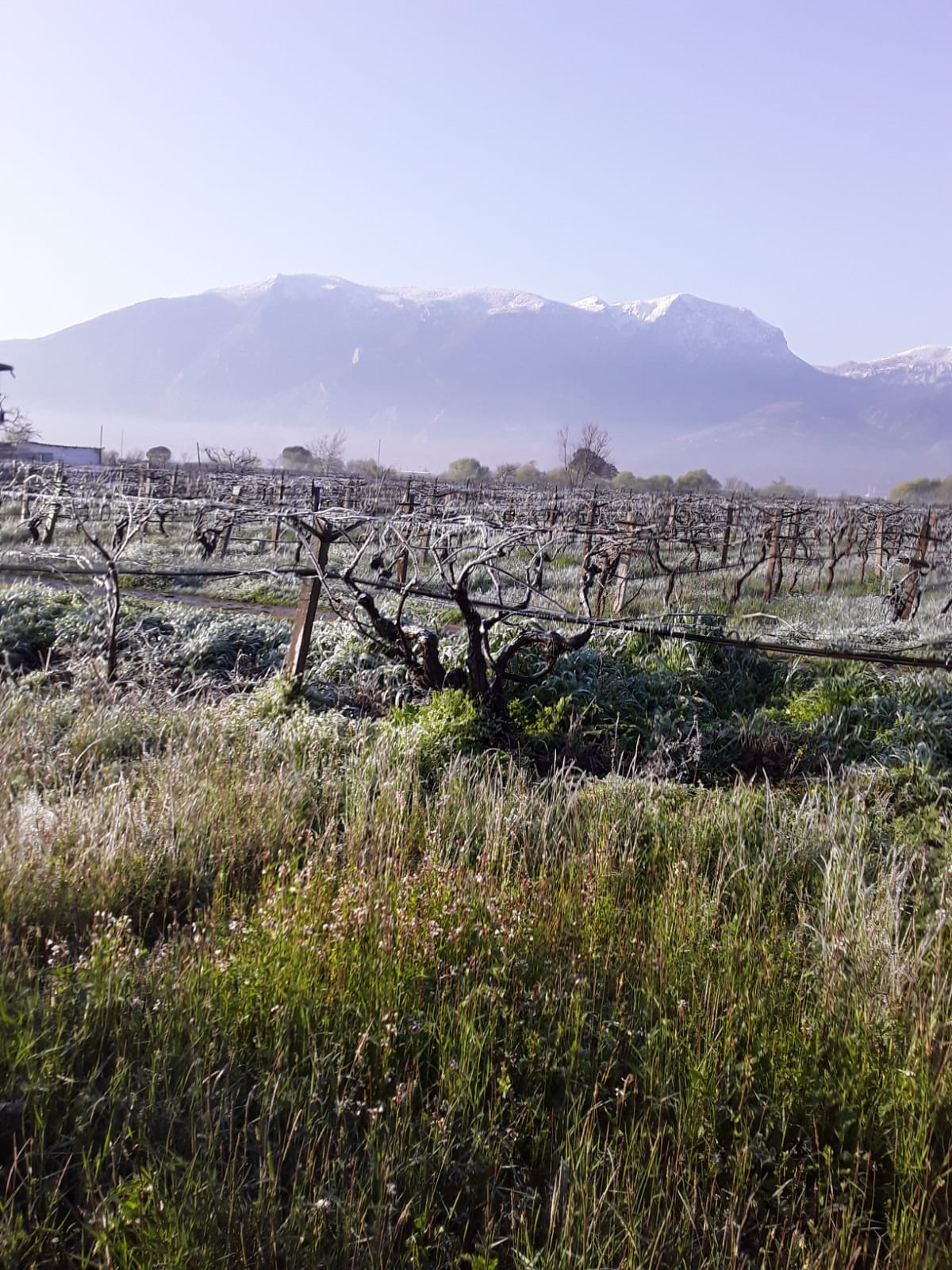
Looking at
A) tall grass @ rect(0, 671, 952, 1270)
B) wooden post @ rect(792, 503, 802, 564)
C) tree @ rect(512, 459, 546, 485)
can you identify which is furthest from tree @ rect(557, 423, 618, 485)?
tall grass @ rect(0, 671, 952, 1270)

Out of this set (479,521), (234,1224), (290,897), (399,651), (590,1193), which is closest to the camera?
(234,1224)

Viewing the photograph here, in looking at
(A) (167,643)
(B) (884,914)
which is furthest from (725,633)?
(B) (884,914)

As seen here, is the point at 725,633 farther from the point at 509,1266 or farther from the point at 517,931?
the point at 509,1266

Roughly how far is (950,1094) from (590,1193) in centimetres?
105

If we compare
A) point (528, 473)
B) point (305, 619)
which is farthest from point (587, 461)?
point (305, 619)

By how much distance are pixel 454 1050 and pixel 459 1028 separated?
0.22ft

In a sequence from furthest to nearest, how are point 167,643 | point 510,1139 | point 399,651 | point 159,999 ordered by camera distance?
point 167,643 → point 399,651 → point 159,999 → point 510,1139

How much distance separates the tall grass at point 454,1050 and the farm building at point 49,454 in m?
43.8

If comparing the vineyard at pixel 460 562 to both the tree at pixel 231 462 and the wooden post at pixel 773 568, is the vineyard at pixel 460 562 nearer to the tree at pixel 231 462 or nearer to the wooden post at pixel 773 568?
the wooden post at pixel 773 568

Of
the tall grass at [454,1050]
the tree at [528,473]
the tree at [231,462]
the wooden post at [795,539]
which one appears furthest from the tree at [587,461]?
the tall grass at [454,1050]

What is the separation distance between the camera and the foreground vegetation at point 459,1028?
6.41ft

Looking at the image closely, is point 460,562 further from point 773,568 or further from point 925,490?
point 925,490

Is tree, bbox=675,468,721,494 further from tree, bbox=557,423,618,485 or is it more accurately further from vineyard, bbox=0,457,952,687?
vineyard, bbox=0,457,952,687

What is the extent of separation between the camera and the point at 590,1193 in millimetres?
2053
